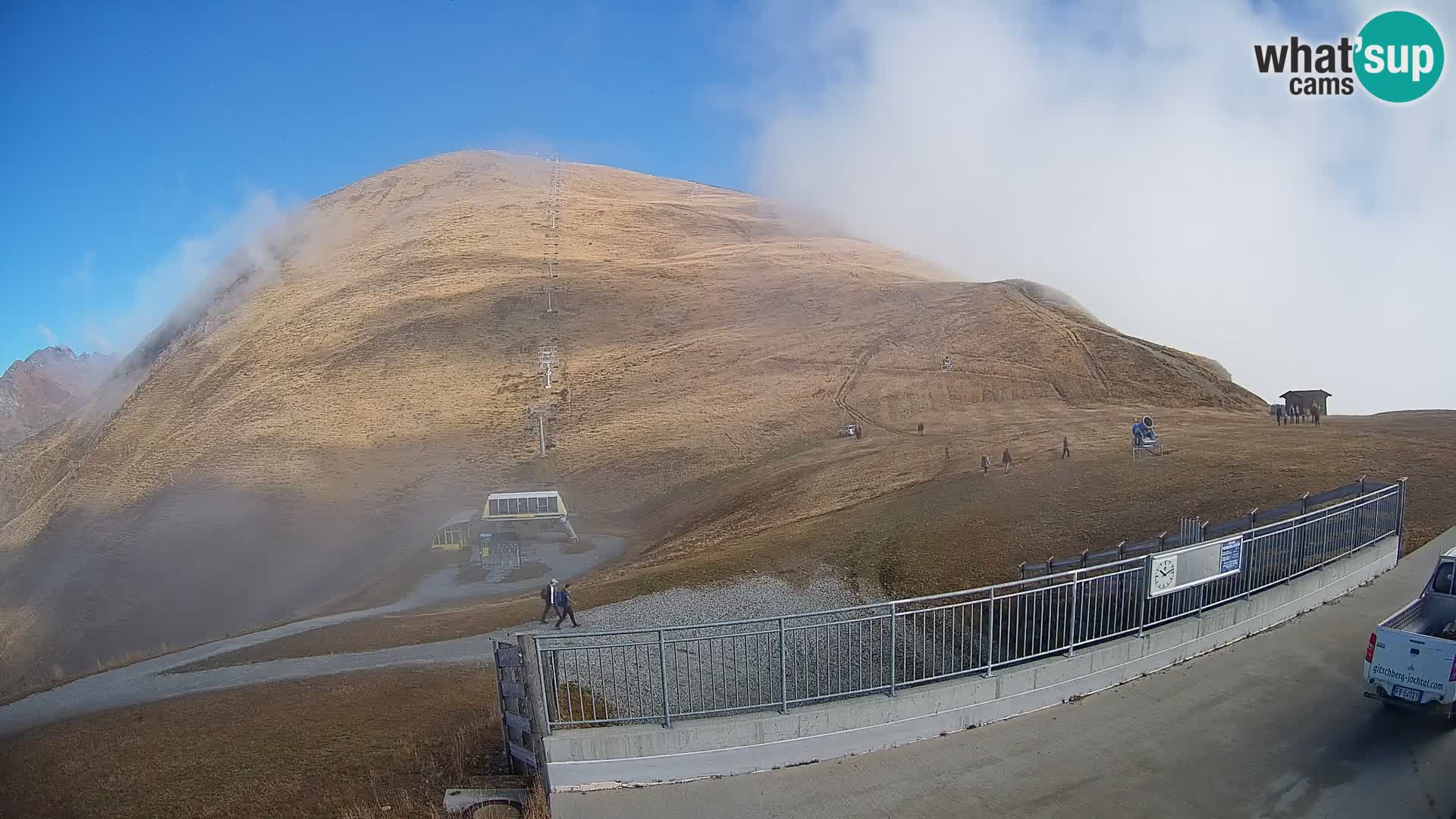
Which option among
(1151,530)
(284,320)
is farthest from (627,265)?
(1151,530)

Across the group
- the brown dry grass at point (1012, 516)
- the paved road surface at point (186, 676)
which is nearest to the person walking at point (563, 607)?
the brown dry grass at point (1012, 516)

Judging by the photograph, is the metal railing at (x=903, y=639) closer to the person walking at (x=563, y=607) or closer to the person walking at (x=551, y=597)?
the person walking at (x=563, y=607)

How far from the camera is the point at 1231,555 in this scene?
1250 centimetres

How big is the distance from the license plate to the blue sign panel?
8.26ft

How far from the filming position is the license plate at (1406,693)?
10109 millimetres

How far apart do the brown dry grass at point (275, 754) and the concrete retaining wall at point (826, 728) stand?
1.97 m

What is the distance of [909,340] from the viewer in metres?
71.8

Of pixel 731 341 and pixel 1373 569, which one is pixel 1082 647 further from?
pixel 731 341

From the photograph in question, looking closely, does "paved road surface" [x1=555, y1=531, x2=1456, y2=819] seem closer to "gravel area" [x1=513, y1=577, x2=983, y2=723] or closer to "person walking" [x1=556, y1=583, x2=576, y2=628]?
"gravel area" [x1=513, y1=577, x2=983, y2=723]

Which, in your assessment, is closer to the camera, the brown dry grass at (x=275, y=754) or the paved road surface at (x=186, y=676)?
the brown dry grass at (x=275, y=754)

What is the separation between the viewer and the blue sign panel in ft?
40.6

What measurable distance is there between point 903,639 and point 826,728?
15.2 feet

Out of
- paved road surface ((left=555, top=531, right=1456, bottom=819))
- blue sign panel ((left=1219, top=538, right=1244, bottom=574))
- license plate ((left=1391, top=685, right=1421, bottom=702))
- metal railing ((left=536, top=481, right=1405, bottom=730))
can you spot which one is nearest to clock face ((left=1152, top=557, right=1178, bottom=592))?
metal railing ((left=536, top=481, right=1405, bottom=730))

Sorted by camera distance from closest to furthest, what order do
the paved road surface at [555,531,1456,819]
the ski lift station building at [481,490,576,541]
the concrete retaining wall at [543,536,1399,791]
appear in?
the paved road surface at [555,531,1456,819] → the concrete retaining wall at [543,536,1399,791] → the ski lift station building at [481,490,576,541]
